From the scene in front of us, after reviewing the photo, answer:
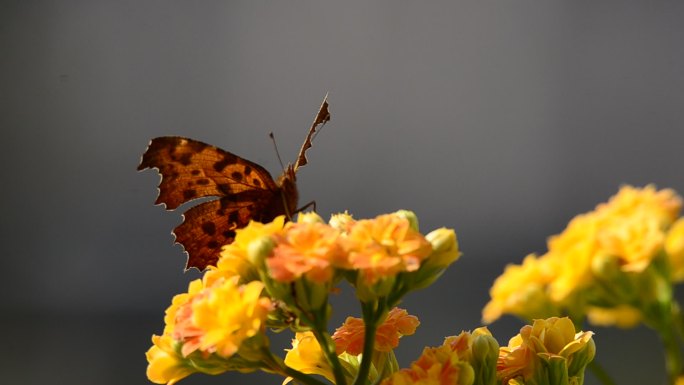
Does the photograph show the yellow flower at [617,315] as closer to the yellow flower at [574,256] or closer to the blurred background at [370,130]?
the yellow flower at [574,256]

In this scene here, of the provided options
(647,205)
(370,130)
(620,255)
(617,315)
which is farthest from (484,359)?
(370,130)

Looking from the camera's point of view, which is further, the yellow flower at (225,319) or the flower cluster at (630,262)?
the flower cluster at (630,262)

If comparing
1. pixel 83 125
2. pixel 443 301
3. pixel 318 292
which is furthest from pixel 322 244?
pixel 83 125

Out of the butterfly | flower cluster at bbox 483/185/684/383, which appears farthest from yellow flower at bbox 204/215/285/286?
flower cluster at bbox 483/185/684/383

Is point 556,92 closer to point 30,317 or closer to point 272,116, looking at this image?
point 272,116

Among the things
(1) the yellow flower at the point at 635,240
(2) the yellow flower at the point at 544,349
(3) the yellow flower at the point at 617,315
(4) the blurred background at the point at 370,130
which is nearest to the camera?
(2) the yellow flower at the point at 544,349

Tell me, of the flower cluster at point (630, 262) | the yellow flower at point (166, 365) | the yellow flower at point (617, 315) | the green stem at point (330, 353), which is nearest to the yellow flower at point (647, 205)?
the flower cluster at point (630, 262)
